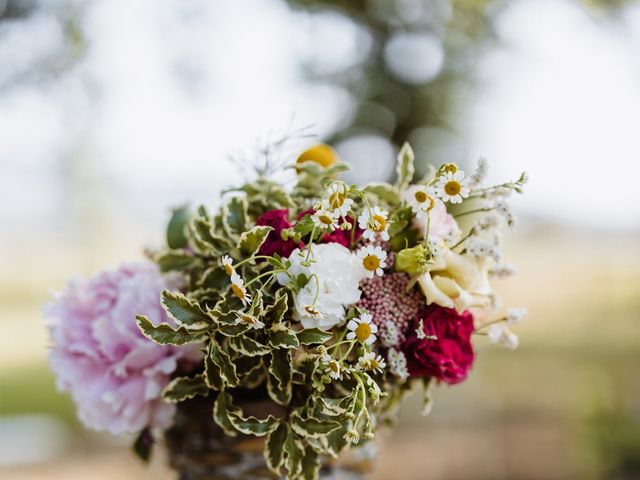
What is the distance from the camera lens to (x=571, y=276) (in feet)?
14.0

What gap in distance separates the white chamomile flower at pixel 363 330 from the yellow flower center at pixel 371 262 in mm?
38

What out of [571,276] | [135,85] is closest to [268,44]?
[135,85]

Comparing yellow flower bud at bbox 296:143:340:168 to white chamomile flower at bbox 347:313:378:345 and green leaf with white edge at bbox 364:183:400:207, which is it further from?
white chamomile flower at bbox 347:313:378:345

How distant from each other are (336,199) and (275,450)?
0.76ft

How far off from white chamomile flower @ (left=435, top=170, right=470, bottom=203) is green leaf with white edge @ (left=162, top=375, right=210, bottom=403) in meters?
0.27

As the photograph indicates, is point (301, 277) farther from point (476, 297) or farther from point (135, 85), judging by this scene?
point (135, 85)

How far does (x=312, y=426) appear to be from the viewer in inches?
23.8

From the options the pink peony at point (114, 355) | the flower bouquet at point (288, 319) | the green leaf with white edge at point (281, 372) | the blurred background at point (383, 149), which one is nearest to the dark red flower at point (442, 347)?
the flower bouquet at point (288, 319)

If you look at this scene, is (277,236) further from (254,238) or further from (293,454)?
(293,454)

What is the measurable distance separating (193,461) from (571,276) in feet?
12.8

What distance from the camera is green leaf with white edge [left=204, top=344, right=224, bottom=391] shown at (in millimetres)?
596

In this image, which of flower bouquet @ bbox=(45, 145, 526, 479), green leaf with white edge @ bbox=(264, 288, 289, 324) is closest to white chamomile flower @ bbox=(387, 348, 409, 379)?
flower bouquet @ bbox=(45, 145, 526, 479)

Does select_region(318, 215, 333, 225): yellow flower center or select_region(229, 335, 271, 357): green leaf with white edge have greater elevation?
select_region(318, 215, 333, 225): yellow flower center

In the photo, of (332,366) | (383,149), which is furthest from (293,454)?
(383,149)
